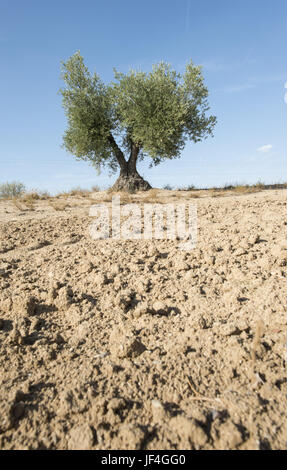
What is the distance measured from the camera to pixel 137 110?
12336mm

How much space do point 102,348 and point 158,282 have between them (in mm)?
993

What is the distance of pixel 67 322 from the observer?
8.66ft

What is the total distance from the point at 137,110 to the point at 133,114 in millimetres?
277

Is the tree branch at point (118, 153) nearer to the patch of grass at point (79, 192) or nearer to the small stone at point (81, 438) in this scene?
the patch of grass at point (79, 192)

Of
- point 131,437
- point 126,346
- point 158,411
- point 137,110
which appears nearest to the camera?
point 131,437

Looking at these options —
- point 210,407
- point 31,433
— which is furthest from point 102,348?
point 210,407

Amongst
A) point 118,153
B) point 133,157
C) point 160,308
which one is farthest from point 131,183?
point 160,308

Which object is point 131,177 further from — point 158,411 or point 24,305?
point 158,411

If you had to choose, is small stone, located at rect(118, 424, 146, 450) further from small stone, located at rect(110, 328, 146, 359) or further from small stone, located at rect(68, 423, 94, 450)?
small stone, located at rect(110, 328, 146, 359)

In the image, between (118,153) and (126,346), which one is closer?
(126,346)

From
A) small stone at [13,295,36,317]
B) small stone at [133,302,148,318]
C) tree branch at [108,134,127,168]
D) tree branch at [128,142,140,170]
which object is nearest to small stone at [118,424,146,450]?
small stone at [133,302,148,318]

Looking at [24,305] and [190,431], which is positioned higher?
[24,305]

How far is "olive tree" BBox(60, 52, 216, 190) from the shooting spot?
12.3 metres
